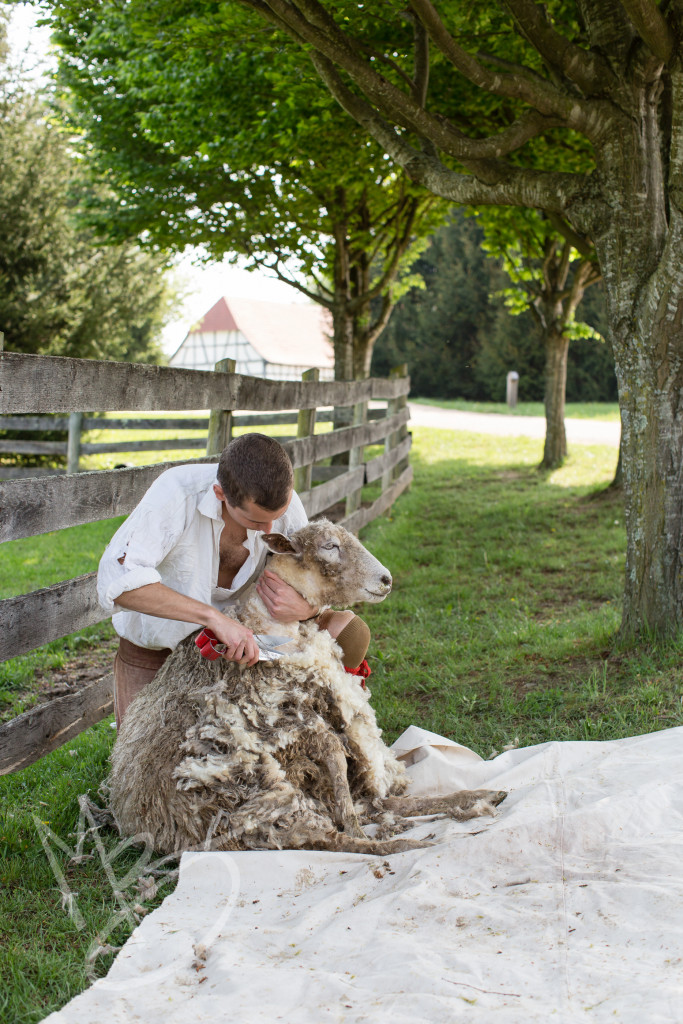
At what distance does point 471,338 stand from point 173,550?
102 ft

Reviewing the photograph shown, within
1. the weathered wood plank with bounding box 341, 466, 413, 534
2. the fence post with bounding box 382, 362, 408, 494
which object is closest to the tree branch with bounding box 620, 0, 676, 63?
the weathered wood plank with bounding box 341, 466, 413, 534

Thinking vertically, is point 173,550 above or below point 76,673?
above

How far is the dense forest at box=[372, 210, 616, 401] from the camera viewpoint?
97.7 feet

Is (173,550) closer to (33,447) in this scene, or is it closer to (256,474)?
(256,474)

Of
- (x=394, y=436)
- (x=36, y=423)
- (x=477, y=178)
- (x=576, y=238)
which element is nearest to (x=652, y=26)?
(x=477, y=178)

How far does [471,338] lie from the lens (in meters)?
33.1

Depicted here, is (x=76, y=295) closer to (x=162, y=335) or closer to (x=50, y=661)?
(x=162, y=335)

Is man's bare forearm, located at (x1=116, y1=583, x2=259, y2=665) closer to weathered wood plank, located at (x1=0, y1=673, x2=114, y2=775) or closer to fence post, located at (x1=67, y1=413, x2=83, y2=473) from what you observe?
weathered wood plank, located at (x1=0, y1=673, x2=114, y2=775)

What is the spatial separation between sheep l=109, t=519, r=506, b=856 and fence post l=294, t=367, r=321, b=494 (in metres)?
2.72

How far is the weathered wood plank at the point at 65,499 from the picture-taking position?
314 centimetres

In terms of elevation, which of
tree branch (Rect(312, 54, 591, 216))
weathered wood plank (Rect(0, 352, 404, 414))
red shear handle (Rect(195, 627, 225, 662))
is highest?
tree branch (Rect(312, 54, 591, 216))

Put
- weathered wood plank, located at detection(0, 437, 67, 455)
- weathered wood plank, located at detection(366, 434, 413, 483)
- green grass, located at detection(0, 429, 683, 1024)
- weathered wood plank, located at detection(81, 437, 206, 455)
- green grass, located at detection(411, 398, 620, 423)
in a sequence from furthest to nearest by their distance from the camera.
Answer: green grass, located at detection(411, 398, 620, 423), weathered wood plank, located at detection(0, 437, 67, 455), weathered wood plank, located at detection(81, 437, 206, 455), weathered wood plank, located at detection(366, 434, 413, 483), green grass, located at detection(0, 429, 683, 1024)

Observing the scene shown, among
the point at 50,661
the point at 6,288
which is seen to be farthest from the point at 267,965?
the point at 6,288

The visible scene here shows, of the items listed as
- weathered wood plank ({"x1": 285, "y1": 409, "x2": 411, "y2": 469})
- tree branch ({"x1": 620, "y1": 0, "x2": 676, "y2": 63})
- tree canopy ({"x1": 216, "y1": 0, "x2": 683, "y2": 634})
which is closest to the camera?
tree branch ({"x1": 620, "y1": 0, "x2": 676, "y2": 63})
